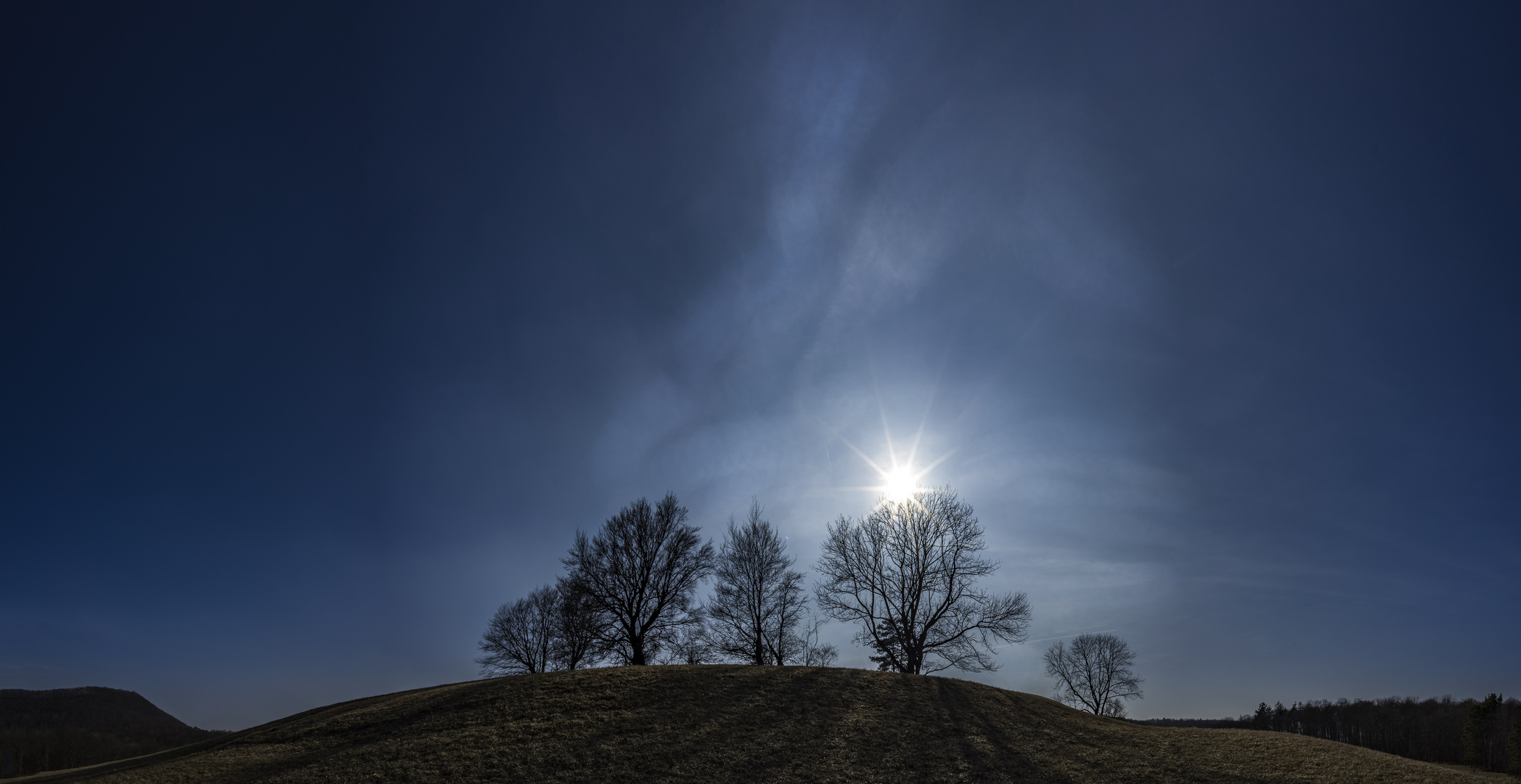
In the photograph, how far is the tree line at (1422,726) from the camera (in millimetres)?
30672

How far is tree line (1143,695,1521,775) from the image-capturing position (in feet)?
101

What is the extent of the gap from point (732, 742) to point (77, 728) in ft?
290

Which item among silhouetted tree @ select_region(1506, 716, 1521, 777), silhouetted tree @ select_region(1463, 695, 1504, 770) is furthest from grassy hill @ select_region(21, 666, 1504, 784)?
silhouetted tree @ select_region(1463, 695, 1504, 770)

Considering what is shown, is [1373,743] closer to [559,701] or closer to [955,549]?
[955,549]

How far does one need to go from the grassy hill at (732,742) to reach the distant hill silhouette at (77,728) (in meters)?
39.2

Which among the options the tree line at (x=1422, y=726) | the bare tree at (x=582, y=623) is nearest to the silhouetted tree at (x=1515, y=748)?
the tree line at (x=1422, y=726)

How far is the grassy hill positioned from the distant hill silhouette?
39245 millimetres

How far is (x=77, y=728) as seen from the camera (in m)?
64.0

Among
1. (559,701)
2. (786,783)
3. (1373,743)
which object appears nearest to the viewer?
(786,783)

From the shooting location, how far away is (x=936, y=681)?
2536 cm

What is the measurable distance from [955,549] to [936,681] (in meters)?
10.4

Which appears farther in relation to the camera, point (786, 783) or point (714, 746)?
point (714, 746)

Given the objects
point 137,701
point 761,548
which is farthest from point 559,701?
point 137,701

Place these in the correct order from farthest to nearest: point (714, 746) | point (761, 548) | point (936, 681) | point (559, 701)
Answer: point (761, 548) → point (936, 681) → point (559, 701) → point (714, 746)
